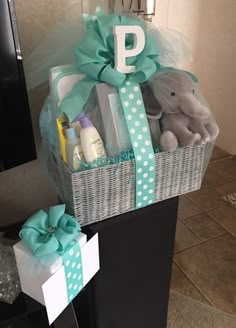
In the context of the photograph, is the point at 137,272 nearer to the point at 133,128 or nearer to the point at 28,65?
the point at 133,128

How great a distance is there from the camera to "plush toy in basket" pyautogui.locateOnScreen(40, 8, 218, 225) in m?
0.69

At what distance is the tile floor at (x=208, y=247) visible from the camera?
4.56 ft

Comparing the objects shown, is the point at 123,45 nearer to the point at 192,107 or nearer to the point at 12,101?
the point at 192,107

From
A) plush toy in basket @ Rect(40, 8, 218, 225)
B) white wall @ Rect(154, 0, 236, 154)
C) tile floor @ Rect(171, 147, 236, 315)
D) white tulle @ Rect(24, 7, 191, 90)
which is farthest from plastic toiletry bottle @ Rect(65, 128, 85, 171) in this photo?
white wall @ Rect(154, 0, 236, 154)

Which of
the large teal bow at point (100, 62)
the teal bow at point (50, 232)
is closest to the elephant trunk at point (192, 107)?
the large teal bow at point (100, 62)

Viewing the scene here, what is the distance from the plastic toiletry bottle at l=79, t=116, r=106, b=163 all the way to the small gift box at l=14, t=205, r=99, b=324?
0.45 feet

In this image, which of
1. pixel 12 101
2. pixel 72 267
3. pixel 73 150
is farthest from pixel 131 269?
pixel 12 101

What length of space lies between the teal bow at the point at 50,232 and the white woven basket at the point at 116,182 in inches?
1.8

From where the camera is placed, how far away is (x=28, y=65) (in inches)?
32.6

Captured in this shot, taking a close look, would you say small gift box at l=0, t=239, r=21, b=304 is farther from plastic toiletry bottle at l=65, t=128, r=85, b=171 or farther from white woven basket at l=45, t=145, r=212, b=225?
plastic toiletry bottle at l=65, t=128, r=85, b=171

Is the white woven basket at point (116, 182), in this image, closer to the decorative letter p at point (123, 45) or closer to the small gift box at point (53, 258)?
the small gift box at point (53, 258)

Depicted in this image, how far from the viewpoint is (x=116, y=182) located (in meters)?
0.73

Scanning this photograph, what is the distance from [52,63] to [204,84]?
80.2 inches

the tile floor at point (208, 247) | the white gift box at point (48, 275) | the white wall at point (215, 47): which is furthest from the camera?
the white wall at point (215, 47)
